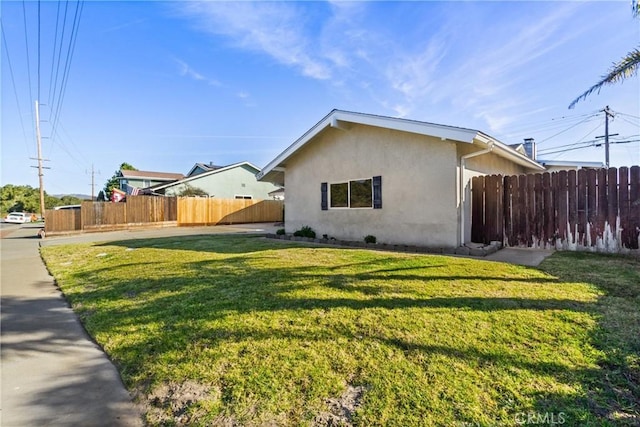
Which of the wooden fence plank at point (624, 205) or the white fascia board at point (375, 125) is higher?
the white fascia board at point (375, 125)

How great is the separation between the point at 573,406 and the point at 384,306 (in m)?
1.94

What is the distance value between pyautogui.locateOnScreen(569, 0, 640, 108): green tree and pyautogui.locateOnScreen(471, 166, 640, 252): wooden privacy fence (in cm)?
195

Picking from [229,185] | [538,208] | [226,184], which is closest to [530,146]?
[538,208]

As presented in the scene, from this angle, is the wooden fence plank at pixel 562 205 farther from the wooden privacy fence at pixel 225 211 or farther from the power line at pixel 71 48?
the wooden privacy fence at pixel 225 211

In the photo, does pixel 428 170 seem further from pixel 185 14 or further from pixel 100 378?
pixel 185 14

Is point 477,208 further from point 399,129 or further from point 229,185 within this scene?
point 229,185

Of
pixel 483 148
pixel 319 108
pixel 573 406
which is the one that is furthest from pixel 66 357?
pixel 319 108

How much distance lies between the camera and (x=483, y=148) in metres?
7.95

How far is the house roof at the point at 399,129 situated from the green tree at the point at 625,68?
7.66ft

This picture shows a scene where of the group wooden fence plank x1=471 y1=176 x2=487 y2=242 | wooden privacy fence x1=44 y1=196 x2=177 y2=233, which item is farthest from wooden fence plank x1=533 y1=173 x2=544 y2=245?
wooden privacy fence x1=44 y1=196 x2=177 y2=233

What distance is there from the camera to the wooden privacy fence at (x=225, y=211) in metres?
23.5

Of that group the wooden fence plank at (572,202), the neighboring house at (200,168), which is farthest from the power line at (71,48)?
the neighboring house at (200,168)

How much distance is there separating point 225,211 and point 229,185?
558cm

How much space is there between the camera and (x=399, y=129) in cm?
836
